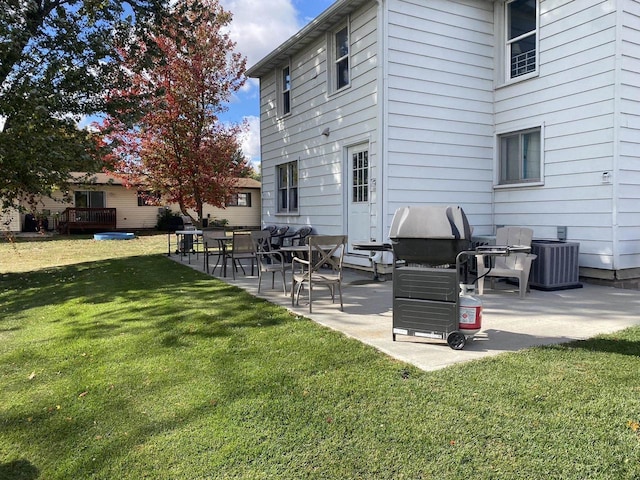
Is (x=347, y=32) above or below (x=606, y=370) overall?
above

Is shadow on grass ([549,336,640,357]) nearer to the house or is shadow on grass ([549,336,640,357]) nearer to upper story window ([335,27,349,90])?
the house

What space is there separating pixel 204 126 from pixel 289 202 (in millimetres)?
5437

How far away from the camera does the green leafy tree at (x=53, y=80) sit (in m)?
7.58

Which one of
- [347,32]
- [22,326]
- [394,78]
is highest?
[347,32]

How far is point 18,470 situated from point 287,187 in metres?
9.88

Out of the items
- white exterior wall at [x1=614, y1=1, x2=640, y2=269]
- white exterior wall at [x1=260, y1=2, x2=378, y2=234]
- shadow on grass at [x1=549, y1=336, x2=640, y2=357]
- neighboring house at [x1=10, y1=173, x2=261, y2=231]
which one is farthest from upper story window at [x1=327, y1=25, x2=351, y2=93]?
neighboring house at [x1=10, y1=173, x2=261, y2=231]

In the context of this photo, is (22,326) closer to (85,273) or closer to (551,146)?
(85,273)

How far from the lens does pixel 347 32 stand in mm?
8992

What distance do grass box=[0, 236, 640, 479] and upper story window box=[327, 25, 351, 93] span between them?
6260 mm

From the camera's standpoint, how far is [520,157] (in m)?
8.52

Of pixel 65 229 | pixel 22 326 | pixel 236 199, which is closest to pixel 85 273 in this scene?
pixel 22 326

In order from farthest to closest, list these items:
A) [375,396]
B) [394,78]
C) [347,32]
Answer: [347,32] < [394,78] < [375,396]

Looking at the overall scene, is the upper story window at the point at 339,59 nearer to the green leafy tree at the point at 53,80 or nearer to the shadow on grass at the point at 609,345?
the green leafy tree at the point at 53,80

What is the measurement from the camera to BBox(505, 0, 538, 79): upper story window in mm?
8164
